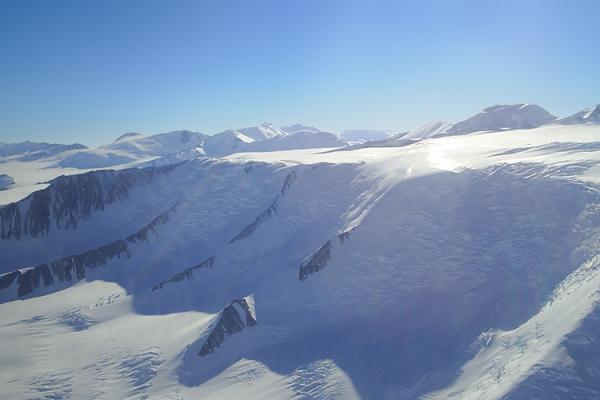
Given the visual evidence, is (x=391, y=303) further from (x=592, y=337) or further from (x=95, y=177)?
(x=95, y=177)

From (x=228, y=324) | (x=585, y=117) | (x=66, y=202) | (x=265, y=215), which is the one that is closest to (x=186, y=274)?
(x=265, y=215)

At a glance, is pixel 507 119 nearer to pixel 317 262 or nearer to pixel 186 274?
pixel 317 262

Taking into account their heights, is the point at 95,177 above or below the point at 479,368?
above

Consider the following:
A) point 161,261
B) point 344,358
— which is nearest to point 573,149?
point 344,358

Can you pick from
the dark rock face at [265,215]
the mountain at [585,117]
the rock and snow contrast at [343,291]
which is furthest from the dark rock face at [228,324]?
the mountain at [585,117]

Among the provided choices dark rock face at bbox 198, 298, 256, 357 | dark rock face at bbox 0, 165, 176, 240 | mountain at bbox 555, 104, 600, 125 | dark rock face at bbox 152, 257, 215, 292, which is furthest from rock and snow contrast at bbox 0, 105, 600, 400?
mountain at bbox 555, 104, 600, 125

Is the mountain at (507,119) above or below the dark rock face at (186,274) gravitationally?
above

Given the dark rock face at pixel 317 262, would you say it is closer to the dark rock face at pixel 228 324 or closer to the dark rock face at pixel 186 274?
the dark rock face at pixel 228 324
